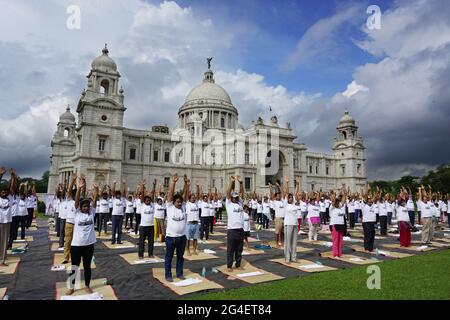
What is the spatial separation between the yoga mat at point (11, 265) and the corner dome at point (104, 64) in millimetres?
39728

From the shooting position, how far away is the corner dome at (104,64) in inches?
1730

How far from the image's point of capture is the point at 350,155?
6969 cm

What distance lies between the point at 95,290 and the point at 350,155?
71123mm

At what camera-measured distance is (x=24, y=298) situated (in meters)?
5.75

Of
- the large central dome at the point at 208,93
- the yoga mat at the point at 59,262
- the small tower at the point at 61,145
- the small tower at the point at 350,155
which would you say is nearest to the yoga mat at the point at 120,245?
the yoga mat at the point at 59,262

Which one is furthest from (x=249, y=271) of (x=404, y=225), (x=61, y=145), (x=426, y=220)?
(x=61, y=145)

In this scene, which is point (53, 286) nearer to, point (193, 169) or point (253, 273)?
point (253, 273)

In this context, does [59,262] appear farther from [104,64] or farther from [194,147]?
[194,147]

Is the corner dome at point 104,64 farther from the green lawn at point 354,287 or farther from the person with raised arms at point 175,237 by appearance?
the green lawn at point 354,287

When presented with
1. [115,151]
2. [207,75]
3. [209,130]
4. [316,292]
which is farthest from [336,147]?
[316,292]

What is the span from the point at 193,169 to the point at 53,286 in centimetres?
4834

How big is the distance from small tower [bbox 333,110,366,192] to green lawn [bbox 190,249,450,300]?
6594 centimetres

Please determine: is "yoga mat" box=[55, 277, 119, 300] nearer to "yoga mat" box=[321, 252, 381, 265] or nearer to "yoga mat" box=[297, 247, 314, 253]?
"yoga mat" box=[321, 252, 381, 265]
